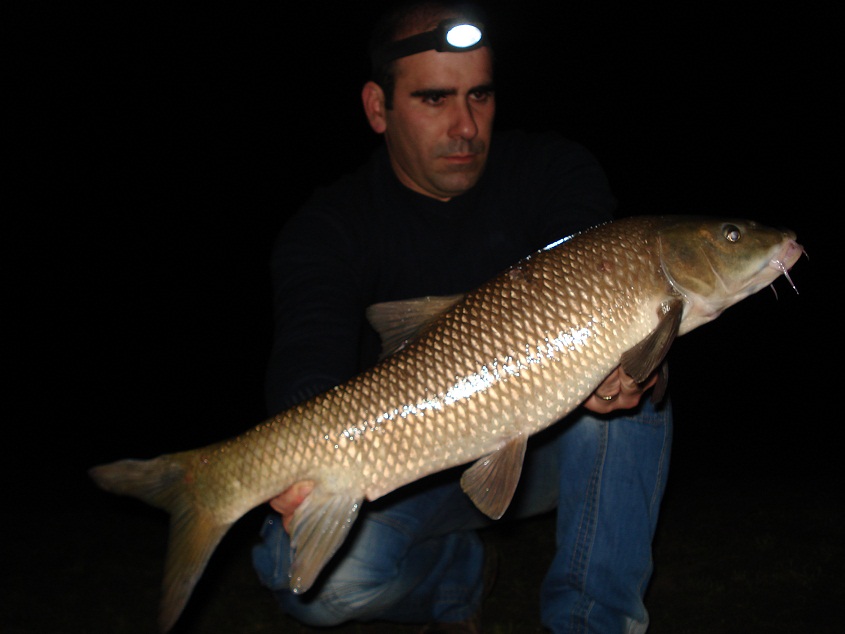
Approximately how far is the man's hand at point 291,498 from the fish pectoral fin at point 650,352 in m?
0.74

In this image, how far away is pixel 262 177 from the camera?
72.5 feet

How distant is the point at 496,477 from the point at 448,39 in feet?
4.87

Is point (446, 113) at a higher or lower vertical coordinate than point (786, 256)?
higher

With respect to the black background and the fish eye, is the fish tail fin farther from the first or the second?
the black background

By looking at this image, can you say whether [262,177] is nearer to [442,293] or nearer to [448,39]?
[448,39]

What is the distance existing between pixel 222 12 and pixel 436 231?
2733 cm

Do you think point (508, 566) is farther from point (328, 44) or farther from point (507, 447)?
point (328, 44)

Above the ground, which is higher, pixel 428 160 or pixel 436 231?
pixel 428 160

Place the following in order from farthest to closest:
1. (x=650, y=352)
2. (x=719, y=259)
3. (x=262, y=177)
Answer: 1. (x=262, y=177)
2. (x=719, y=259)
3. (x=650, y=352)

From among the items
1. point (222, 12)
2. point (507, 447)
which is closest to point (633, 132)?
point (222, 12)

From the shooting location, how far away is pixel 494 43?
259 centimetres

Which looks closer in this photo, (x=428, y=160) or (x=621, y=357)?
(x=621, y=357)

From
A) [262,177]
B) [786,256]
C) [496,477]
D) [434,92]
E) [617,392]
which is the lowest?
[496,477]

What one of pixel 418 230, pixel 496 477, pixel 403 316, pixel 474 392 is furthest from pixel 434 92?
pixel 496 477
